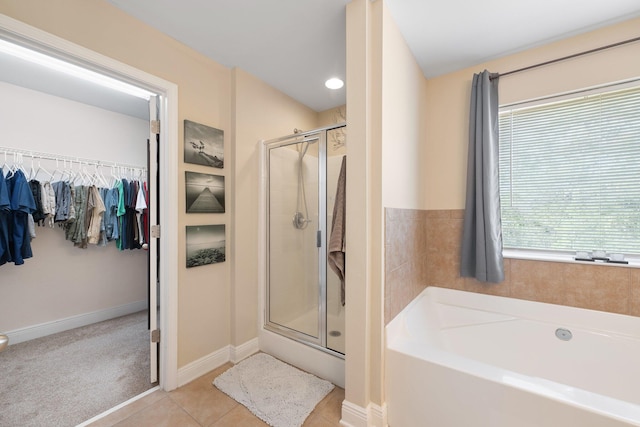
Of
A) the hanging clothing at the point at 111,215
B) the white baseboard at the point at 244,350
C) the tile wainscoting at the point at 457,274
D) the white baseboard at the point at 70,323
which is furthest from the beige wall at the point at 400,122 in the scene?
the white baseboard at the point at 70,323

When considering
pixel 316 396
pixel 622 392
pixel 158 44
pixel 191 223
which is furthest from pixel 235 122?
pixel 622 392

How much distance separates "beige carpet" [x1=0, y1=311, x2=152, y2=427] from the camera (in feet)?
5.37

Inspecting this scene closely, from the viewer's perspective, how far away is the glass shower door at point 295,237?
87.6 inches

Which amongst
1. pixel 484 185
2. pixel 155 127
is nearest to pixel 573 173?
pixel 484 185

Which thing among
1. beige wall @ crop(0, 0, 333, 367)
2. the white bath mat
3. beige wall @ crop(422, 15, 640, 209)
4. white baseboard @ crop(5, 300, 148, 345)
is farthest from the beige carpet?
beige wall @ crop(422, 15, 640, 209)

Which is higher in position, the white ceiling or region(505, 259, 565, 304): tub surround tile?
the white ceiling

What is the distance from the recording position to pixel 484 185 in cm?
198

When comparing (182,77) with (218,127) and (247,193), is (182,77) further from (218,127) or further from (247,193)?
(247,193)

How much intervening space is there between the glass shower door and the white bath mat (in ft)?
1.01

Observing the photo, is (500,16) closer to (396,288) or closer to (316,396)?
(396,288)

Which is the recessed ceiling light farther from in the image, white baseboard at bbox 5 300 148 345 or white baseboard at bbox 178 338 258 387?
white baseboard at bbox 5 300 148 345

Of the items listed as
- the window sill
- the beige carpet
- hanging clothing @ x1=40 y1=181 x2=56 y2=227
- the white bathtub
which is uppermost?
hanging clothing @ x1=40 y1=181 x2=56 y2=227

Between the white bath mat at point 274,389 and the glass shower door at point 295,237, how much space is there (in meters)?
0.31

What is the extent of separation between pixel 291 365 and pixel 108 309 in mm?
2477
